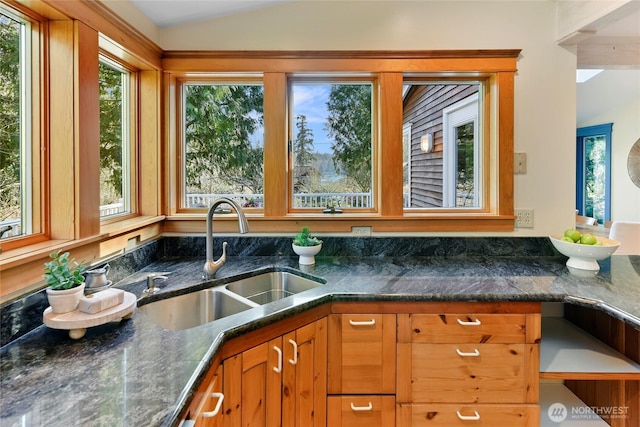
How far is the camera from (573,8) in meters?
1.94

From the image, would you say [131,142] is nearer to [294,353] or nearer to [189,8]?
[189,8]

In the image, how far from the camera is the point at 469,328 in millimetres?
1501

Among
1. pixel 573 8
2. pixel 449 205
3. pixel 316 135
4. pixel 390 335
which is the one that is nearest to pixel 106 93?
pixel 316 135

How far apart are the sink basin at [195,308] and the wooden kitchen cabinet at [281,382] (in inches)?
10.5

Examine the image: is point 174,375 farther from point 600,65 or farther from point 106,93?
point 600,65

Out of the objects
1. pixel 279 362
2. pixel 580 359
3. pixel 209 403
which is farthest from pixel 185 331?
pixel 580 359

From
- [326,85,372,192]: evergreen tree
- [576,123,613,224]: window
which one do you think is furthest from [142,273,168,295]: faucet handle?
[576,123,613,224]: window

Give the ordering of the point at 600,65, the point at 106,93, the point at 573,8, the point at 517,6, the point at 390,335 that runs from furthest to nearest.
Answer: the point at 600,65
the point at 517,6
the point at 573,8
the point at 106,93
the point at 390,335

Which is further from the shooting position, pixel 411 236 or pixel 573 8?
pixel 411 236

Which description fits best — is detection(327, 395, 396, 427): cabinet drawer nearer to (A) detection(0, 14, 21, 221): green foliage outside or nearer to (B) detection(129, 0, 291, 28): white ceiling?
(A) detection(0, 14, 21, 221): green foliage outside

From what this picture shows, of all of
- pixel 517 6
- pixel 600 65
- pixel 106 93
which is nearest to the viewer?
pixel 106 93

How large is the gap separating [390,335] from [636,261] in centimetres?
163

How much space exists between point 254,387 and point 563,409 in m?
1.68

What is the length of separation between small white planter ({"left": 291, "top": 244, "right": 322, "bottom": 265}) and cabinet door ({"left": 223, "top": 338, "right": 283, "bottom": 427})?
0.68 m
